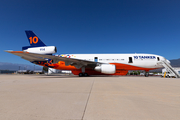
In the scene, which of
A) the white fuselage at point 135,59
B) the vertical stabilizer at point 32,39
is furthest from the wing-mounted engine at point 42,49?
the white fuselage at point 135,59

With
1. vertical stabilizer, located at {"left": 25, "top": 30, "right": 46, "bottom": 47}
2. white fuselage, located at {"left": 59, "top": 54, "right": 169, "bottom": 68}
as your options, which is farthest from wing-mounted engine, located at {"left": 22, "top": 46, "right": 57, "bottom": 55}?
white fuselage, located at {"left": 59, "top": 54, "right": 169, "bottom": 68}

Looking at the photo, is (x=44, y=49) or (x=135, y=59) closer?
(x=44, y=49)

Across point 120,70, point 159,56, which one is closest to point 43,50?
point 120,70

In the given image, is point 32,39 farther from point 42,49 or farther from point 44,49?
point 44,49

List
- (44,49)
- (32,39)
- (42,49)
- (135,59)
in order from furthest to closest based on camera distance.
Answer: (32,39), (135,59), (42,49), (44,49)

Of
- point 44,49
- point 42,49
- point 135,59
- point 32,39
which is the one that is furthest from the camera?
point 32,39

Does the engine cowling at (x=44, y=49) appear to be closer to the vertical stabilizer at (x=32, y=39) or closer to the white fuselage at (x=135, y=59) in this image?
the vertical stabilizer at (x=32, y=39)

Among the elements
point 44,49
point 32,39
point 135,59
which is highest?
point 32,39

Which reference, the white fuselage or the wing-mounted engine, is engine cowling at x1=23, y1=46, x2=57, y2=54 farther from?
the white fuselage

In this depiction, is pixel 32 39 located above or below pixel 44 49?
above

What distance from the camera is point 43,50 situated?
13.1 m

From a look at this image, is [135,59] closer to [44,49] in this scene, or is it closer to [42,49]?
[44,49]

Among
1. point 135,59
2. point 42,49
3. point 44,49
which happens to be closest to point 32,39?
point 42,49
